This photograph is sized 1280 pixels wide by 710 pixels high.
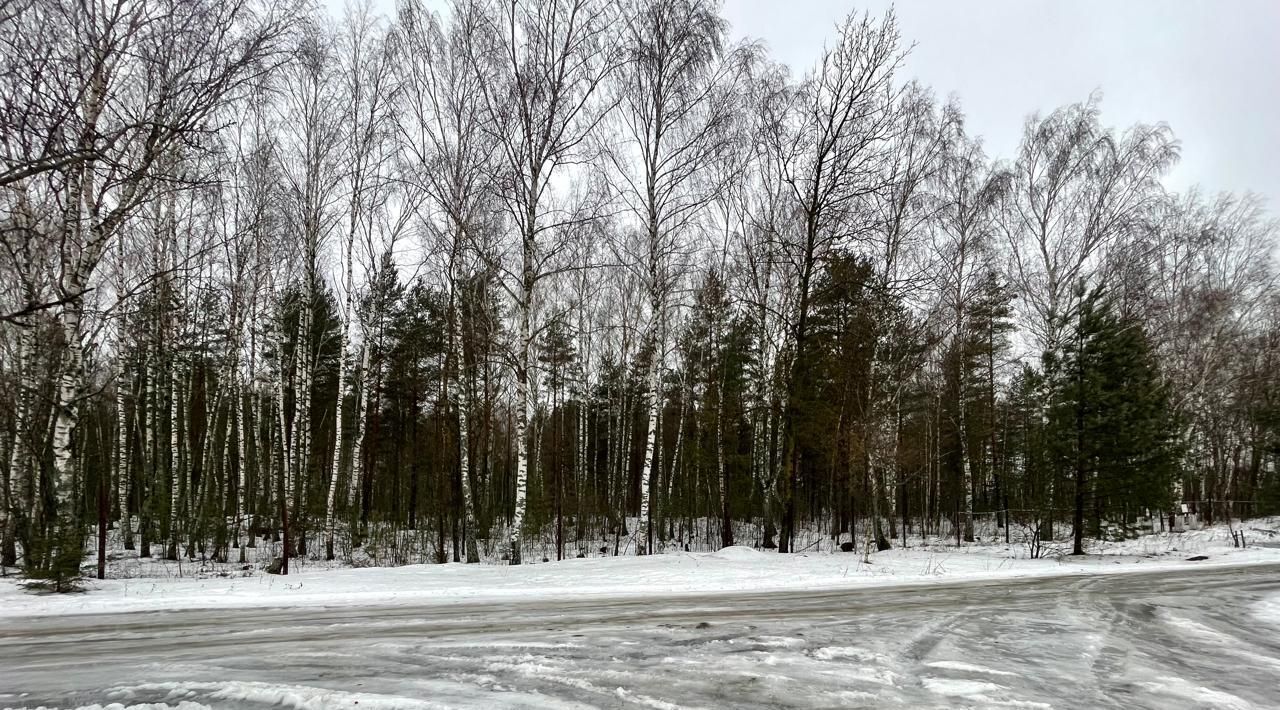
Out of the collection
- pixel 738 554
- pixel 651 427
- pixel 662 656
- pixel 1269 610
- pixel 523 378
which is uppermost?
pixel 523 378

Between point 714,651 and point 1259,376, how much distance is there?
35.4 metres

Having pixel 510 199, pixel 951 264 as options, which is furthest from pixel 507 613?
pixel 951 264

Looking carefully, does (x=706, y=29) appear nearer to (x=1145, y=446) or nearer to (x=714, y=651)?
(x=714, y=651)

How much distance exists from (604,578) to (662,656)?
22.3ft

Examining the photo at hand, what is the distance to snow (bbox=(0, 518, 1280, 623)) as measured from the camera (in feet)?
28.7

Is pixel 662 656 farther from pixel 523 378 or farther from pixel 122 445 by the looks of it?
pixel 122 445

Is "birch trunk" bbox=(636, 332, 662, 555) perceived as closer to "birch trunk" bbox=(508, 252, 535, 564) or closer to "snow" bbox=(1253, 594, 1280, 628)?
"birch trunk" bbox=(508, 252, 535, 564)

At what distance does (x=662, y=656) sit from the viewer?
16.9ft

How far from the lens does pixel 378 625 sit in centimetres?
666

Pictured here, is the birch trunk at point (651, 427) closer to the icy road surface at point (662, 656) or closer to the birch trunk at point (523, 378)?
the birch trunk at point (523, 378)

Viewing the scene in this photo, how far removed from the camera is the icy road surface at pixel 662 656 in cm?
414

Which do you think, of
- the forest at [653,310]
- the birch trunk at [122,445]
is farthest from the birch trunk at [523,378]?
the birch trunk at [122,445]

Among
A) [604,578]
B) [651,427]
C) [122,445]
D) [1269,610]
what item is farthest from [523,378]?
[1269,610]

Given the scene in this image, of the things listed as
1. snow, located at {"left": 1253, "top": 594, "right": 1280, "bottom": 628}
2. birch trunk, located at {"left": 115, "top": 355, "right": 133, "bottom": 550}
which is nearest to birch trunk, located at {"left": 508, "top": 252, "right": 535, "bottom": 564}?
birch trunk, located at {"left": 115, "top": 355, "right": 133, "bottom": 550}
